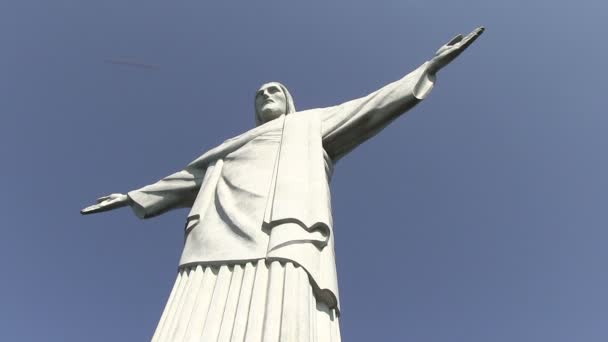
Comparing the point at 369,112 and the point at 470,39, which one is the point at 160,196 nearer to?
the point at 369,112

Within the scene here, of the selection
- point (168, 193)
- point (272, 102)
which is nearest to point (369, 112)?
point (272, 102)

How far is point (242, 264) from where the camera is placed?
5719 millimetres

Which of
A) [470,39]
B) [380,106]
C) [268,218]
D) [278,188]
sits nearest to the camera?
[268,218]

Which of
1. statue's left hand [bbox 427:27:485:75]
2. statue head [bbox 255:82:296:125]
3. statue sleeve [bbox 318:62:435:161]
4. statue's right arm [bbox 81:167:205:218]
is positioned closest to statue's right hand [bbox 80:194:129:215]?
statue's right arm [bbox 81:167:205:218]

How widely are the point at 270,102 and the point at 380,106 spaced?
1862 millimetres

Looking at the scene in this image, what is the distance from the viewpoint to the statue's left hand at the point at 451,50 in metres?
7.33

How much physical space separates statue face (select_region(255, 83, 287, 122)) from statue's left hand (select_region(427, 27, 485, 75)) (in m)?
2.25

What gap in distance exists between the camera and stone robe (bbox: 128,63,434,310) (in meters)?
5.79

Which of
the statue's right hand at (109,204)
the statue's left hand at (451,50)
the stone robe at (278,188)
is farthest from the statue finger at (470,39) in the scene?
the statue's right hand at (109,204)

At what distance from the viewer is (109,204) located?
827cm

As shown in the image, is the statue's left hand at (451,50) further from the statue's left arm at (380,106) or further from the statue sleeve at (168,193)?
the statue sleeve at (168,193)

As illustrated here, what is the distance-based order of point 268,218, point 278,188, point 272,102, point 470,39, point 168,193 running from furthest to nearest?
point 272,102 → point 168,193 → point 470,39 → point 278,188 → point 268,218

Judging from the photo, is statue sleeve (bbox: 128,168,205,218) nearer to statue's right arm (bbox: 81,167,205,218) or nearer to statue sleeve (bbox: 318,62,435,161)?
statue's right arm (bbox: 81,167,205,218)

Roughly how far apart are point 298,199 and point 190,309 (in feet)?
4.96
